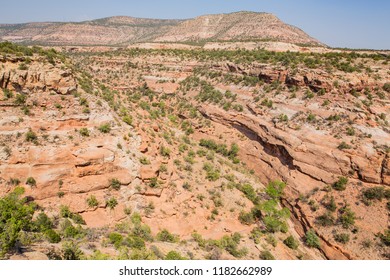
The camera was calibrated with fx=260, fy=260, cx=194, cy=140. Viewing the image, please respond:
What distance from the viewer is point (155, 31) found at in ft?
460

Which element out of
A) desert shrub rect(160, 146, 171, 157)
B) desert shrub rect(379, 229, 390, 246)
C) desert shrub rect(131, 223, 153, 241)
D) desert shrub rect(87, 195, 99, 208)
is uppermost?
desert shrub rect(160, 146, 171, 157)

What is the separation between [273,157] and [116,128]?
17.0m

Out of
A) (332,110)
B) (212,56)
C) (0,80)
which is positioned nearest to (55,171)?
(0,80)

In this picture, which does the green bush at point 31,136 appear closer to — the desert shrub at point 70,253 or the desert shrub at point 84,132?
the desert shrub at point 84,132

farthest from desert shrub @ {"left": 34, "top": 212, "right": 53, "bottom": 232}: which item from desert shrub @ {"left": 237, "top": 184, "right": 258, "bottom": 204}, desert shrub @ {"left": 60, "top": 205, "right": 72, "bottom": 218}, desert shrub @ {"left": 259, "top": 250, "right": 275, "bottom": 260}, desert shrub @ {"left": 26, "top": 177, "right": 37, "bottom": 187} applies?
desert shrub @ {"left": 237, "top": 184, "right": 258, "bottom": 204}

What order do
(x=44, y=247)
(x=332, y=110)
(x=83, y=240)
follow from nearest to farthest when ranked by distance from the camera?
(x=44, y=247) → (x=83, y=240) → (x=332, y=110)

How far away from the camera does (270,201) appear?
23.2m

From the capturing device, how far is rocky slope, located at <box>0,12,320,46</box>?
9369 cm

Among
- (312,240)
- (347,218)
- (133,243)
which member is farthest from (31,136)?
(347,218)

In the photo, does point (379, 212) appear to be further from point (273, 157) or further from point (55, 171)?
point (55, 171)

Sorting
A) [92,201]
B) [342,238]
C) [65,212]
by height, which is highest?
[92,201]

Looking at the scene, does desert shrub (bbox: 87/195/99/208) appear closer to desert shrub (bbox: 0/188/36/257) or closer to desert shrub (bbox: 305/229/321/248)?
desert shrub (bbox: 0/188/36/257)

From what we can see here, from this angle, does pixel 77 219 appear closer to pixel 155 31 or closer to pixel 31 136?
pixel 31 136

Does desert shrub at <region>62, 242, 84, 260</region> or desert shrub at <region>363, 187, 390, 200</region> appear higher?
desert shrub at <region>62, 242, 84, 260</region>
